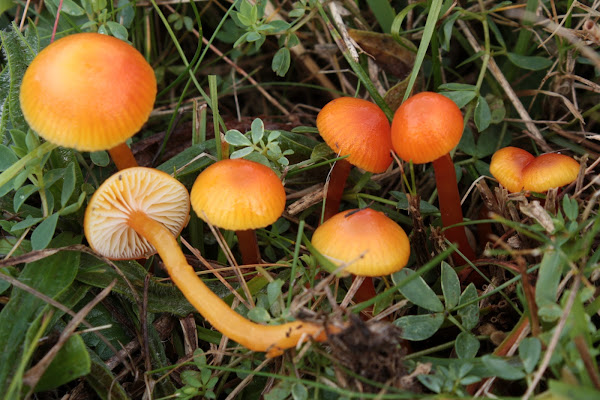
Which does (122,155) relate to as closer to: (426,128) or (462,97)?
(426,128)

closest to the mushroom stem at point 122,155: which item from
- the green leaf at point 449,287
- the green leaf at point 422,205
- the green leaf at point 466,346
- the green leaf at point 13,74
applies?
the green leaf at point 13,74

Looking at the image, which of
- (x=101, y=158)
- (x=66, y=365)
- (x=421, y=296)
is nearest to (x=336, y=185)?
(x=421, y=296)

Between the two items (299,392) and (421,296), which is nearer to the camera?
(299,392)

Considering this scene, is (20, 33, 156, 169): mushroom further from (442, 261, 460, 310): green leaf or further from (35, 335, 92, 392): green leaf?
(442, 261, 460, 310): green leaf

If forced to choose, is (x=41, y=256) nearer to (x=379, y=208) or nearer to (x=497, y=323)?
(x=379, y=208)

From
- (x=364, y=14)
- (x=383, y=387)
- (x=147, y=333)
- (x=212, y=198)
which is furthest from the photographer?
(x=364, y=14)

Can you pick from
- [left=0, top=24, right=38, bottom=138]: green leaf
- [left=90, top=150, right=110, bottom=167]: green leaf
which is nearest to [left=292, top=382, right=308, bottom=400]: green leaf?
[left=90, top=150, right=110, bottom=167]: green leaf

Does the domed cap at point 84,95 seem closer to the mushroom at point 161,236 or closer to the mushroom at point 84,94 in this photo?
the mushroom at point 84,94

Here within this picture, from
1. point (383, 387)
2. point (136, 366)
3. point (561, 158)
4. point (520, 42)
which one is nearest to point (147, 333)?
point (136, 366)
